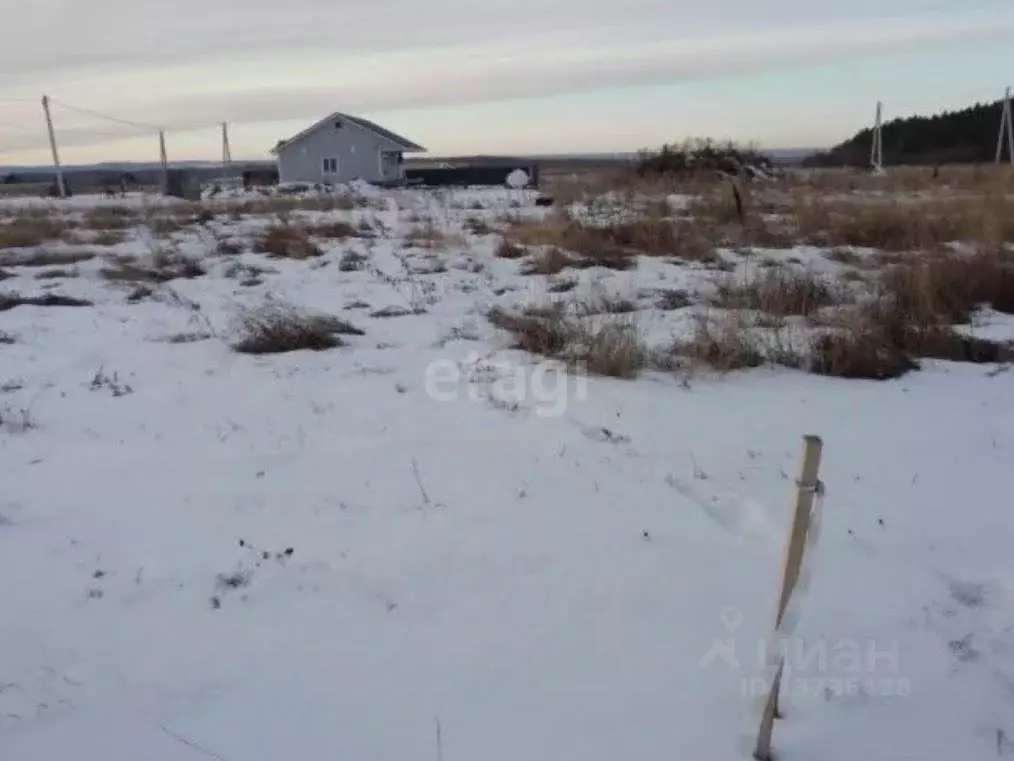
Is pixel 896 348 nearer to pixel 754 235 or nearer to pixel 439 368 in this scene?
pixel 439 368

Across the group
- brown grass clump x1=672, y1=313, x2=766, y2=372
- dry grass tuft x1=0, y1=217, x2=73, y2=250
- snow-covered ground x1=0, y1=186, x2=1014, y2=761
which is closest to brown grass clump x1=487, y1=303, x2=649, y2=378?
snow-covered ground x1=0, y1=186, x2=1014, y2=761

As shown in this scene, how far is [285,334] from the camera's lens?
6008mm

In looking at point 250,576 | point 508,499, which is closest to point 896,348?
point 508,499

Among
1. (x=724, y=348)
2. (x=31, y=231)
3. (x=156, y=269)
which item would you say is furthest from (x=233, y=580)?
(x=31, y=231)

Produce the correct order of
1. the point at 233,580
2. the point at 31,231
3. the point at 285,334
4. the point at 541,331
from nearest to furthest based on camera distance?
the point at 233,580 < the point at 541,331 < the point at 285,334 < the point at 31,231

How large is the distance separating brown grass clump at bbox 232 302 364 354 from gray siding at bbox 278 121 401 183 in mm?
38320

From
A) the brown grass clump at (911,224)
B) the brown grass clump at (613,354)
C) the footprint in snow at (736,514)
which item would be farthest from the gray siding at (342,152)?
the footprint in snow at (736,514)

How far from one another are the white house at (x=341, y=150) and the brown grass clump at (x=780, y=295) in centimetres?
3780

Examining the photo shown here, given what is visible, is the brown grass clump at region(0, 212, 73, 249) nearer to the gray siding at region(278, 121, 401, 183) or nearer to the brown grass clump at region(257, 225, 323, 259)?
the brown grass clump at region(257, 225, 323, 259)

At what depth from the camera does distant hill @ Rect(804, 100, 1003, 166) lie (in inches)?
1686

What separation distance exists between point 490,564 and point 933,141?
52.3 m

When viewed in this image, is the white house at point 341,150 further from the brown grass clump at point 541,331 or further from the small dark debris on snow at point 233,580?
the small dark debris on snow at point 233,580

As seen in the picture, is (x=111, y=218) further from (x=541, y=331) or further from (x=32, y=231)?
(x=541, y=331)

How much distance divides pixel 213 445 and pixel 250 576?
1.35 metres
